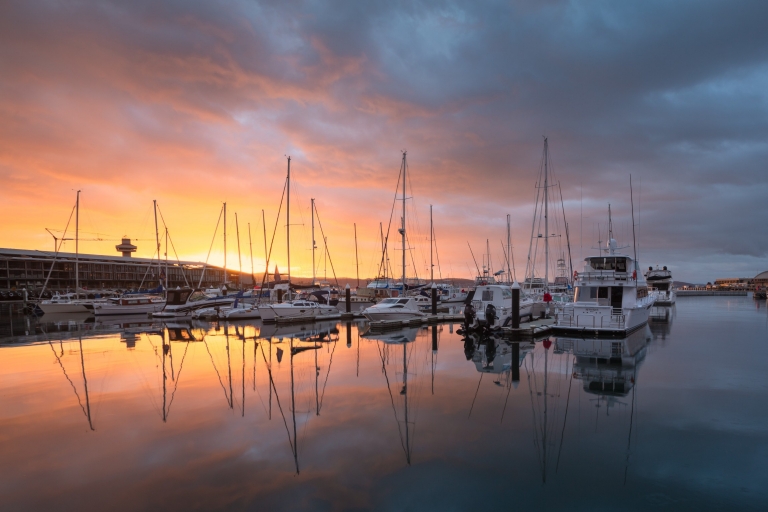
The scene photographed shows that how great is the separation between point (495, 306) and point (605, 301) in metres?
7.37

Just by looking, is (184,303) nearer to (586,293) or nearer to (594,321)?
(586,293)

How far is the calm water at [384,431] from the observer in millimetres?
7668

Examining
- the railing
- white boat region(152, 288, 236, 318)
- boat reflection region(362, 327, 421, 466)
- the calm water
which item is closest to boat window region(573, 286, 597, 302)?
the railing

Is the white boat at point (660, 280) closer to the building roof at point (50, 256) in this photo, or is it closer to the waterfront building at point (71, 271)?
the waterfront building at point (71, 271)

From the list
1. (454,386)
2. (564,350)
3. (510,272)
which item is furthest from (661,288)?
(454,386)

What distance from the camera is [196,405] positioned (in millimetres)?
12953

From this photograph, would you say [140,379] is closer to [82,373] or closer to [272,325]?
[82,373]

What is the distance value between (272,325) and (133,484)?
1085 inches

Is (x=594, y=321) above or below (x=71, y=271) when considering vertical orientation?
below

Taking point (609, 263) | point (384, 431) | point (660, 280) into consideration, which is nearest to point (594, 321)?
point (609, 263)

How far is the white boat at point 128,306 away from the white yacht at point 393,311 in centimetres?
2949

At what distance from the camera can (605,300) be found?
30.4 m

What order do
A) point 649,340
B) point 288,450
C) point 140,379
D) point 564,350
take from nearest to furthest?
point 288,450
point 140,379
point 564,350
point 649,340

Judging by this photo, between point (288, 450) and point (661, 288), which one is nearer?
point (288, 450)
